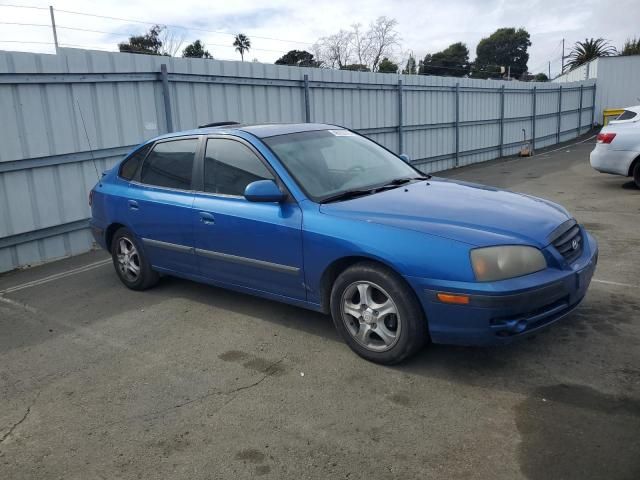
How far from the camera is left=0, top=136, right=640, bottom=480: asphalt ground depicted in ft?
9.14

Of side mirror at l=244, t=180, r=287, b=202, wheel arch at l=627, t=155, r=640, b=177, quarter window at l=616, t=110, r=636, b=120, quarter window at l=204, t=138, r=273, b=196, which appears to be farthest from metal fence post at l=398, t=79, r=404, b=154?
side mirror at l=244, t=180, r=287, b=202

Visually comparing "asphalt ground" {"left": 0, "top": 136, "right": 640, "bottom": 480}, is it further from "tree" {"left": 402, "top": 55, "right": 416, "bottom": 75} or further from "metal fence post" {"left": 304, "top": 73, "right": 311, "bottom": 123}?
"tree" {"left": 402, "top": 55, "right": 416, "bottom": 75}

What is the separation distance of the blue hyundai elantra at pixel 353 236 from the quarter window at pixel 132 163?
22mm

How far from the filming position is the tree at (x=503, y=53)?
233ft

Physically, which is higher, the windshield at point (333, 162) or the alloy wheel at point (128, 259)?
the windshield at point (333, 162)

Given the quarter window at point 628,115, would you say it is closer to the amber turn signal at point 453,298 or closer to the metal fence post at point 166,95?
the metal fence post at point 166,95

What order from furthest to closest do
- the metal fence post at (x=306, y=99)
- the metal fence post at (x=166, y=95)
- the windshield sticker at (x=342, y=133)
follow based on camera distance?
1. the metal fence post at (x=306, y=99)
2. the metal fence post at (x=166, y=95)
3. the windshield sticker at (x=342, y=133)

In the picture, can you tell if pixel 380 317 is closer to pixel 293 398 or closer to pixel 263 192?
pixel 293 398

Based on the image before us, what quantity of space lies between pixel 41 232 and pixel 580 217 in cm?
755

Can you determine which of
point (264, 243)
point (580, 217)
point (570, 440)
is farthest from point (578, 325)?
point (580, 217)

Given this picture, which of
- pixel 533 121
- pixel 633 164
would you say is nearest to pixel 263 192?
pixel 633 164

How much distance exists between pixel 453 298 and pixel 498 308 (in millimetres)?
255

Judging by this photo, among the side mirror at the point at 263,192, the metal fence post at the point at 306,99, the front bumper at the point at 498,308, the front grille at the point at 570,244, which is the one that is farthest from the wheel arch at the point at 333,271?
the metal fence post at the point at 306,99

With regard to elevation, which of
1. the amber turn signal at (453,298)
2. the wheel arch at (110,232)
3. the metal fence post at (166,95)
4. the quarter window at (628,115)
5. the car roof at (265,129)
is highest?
the metal fence post at (166,95)
